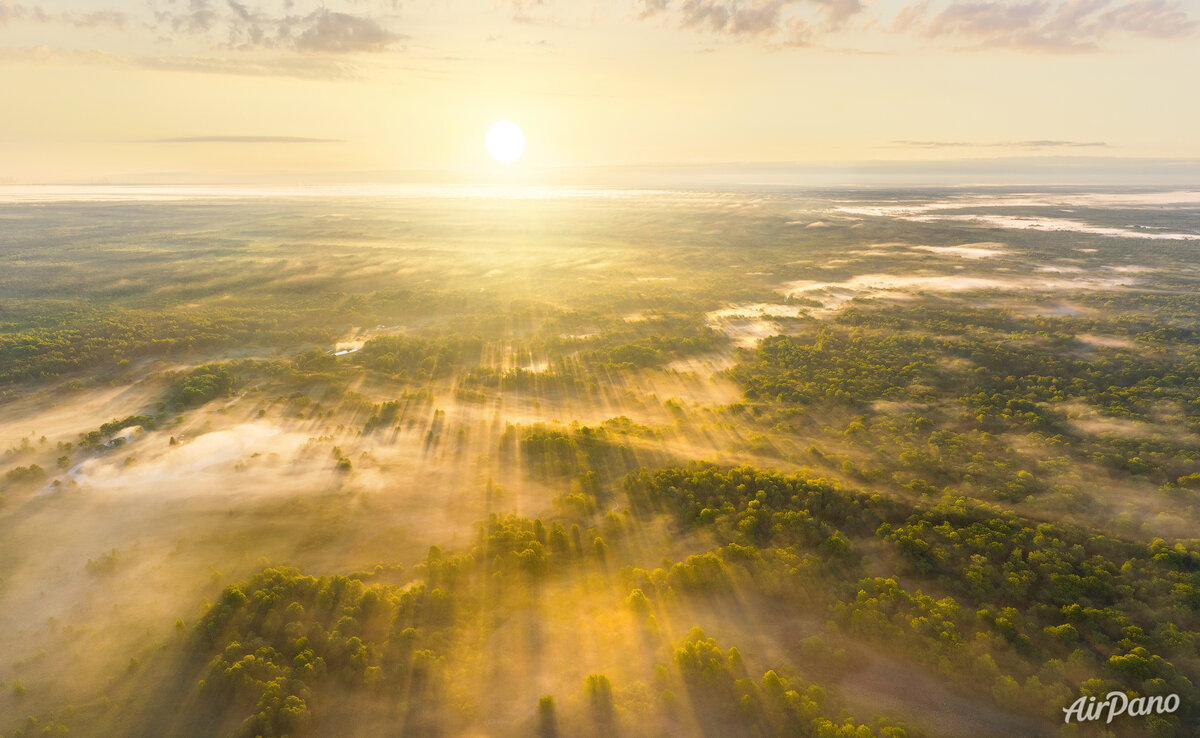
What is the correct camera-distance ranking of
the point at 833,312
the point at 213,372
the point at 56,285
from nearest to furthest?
the point at 213,372 < the point at 833,312 < the point at 56,285

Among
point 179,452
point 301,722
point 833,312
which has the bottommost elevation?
point 301,722

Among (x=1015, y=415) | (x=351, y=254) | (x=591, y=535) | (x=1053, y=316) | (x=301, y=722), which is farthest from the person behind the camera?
(x=351, y=254)

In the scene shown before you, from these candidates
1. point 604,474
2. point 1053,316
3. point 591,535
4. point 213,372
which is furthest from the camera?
point 1053,316

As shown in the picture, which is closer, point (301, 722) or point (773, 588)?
point (301, 722)

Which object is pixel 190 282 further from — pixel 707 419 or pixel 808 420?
pixel 808 420

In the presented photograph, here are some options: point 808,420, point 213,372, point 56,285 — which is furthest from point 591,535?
point 56,285

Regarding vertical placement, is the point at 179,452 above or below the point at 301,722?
above

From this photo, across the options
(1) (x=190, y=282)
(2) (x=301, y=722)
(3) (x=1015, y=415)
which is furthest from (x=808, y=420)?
(1) (x=190, y=282)

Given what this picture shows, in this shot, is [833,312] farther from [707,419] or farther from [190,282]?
[190,282]

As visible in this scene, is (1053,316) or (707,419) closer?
(707,419)
